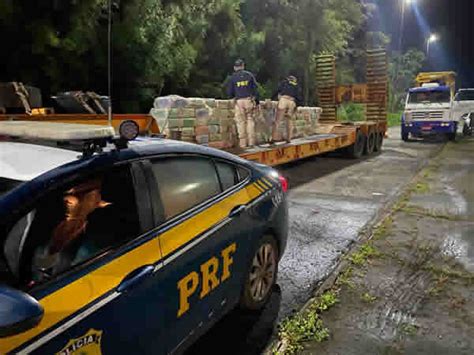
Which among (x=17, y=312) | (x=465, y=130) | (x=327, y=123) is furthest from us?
(x=465, y=130)

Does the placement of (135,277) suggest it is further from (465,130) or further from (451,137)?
(465,130)

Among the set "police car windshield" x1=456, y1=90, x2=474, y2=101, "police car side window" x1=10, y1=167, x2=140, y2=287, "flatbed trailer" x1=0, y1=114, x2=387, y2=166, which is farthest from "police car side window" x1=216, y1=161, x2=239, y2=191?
"police car windshield" x1=456, y1=90, x2=474, y2=101

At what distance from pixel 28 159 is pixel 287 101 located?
806 cm

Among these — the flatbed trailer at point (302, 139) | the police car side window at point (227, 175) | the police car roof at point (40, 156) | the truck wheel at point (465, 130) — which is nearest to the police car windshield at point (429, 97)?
the truck wheel at point (465, 130)

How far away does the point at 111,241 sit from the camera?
2076 mm

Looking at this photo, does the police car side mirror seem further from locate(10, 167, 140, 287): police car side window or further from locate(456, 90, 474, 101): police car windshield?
locate(456, 90, 474, 101): police car windshield

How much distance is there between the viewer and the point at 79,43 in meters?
10.9

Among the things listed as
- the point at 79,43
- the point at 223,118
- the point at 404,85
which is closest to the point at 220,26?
the point at 79,43

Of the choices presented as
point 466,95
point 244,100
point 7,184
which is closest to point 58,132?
point 7,184

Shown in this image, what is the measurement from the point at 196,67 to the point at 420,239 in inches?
563

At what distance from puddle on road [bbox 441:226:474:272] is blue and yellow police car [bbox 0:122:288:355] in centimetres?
304

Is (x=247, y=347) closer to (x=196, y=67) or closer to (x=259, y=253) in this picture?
(x=259, y=253)

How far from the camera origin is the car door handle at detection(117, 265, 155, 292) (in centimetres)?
197

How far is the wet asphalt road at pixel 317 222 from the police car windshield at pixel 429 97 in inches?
265
